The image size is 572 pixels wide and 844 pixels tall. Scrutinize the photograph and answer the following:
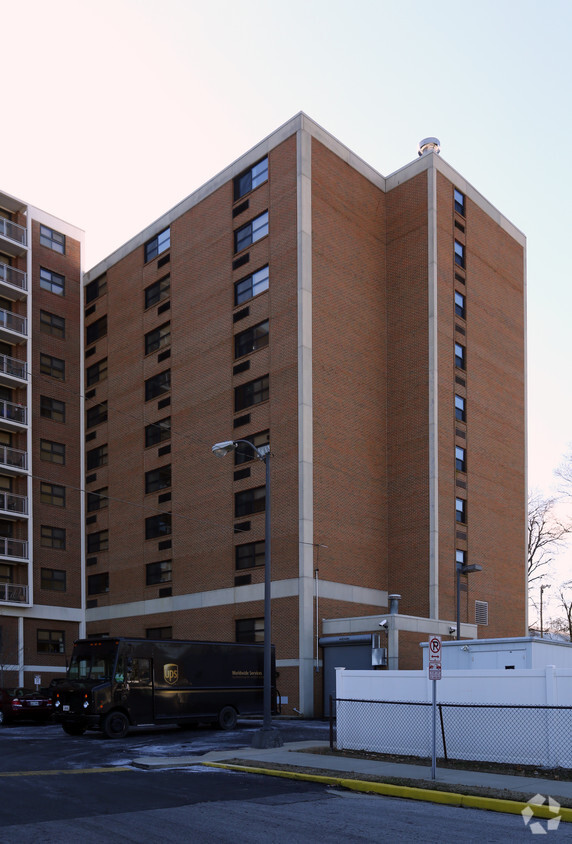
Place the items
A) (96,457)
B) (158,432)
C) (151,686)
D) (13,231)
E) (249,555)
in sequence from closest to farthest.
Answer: (151,686) < (249,555) < (158,432) < (13,231) < (96,457)

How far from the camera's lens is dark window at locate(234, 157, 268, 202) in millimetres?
45344

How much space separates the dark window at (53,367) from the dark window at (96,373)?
168cm

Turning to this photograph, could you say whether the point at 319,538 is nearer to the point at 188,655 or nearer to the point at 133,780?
the point at 188,655

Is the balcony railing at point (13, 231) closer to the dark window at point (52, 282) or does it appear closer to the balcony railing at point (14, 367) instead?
the dark window at point (52, 282)

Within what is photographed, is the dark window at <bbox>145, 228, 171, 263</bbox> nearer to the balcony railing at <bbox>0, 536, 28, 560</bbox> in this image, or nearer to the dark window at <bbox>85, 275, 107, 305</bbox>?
the dark window at <bbox>85, 275, 107, 305</bbox>

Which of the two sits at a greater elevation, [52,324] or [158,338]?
[52,324]

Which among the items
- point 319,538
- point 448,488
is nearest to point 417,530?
point 448,488

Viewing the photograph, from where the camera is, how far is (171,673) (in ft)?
88.7

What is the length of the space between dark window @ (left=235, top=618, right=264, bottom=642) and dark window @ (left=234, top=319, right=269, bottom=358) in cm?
1300

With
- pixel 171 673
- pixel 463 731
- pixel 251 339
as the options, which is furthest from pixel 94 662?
pixel 251 339

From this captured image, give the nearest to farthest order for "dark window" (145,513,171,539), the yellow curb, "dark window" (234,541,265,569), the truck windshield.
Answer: the yellow curb, the truck windshield, "dark window" (234,541,265,569), "dark window" (145,513,171,539)

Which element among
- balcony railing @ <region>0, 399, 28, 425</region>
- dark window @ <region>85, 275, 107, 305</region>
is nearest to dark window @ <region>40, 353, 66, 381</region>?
balcony railing @ <region>0, 399, 28, 425</region>

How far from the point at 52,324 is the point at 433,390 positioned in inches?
1011

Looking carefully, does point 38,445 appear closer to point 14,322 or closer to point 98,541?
point 98,541
